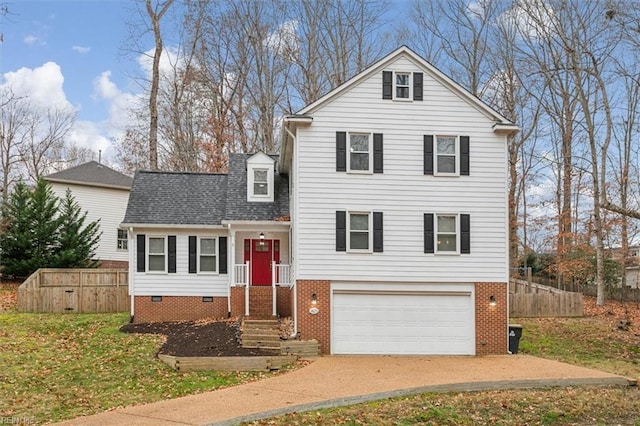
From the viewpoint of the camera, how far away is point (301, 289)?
54.2 feet

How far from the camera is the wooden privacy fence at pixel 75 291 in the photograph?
22.0 meters

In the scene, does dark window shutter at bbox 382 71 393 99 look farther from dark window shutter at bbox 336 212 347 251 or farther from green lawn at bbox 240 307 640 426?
green lawn at bbox 240 307 640 426

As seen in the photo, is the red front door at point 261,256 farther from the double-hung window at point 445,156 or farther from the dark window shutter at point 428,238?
the double-hung window at point 445,156

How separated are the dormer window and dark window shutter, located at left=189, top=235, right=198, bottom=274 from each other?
93.8 inches

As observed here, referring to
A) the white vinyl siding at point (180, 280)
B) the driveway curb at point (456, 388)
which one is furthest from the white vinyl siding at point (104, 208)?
the driveway curb at point (456, 388)

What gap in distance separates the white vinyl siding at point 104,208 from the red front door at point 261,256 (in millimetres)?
13663

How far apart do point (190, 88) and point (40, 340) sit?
837 inches

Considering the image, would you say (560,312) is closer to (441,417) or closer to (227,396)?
(441,417)

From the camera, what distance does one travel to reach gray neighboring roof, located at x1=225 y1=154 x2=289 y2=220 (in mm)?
20312

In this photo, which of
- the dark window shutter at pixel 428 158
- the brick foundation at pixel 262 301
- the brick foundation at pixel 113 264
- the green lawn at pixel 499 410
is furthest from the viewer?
the brick foundation at pixel 113 264

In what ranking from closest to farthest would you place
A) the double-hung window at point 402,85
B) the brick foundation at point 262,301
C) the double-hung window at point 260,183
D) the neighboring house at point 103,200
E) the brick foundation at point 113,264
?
the double-hung window at point 402,85, the brick foundation at point 262,301, the double-hung window at point 260,183, the brick foundation at point 113,264, the neighboring house at point 103,200

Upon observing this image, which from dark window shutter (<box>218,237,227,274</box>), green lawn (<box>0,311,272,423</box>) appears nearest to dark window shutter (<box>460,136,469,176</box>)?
green lawn (<box>0,311,272,423</box>)

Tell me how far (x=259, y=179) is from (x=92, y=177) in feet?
50.2

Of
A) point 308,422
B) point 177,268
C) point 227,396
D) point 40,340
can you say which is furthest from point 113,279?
point 308,422
